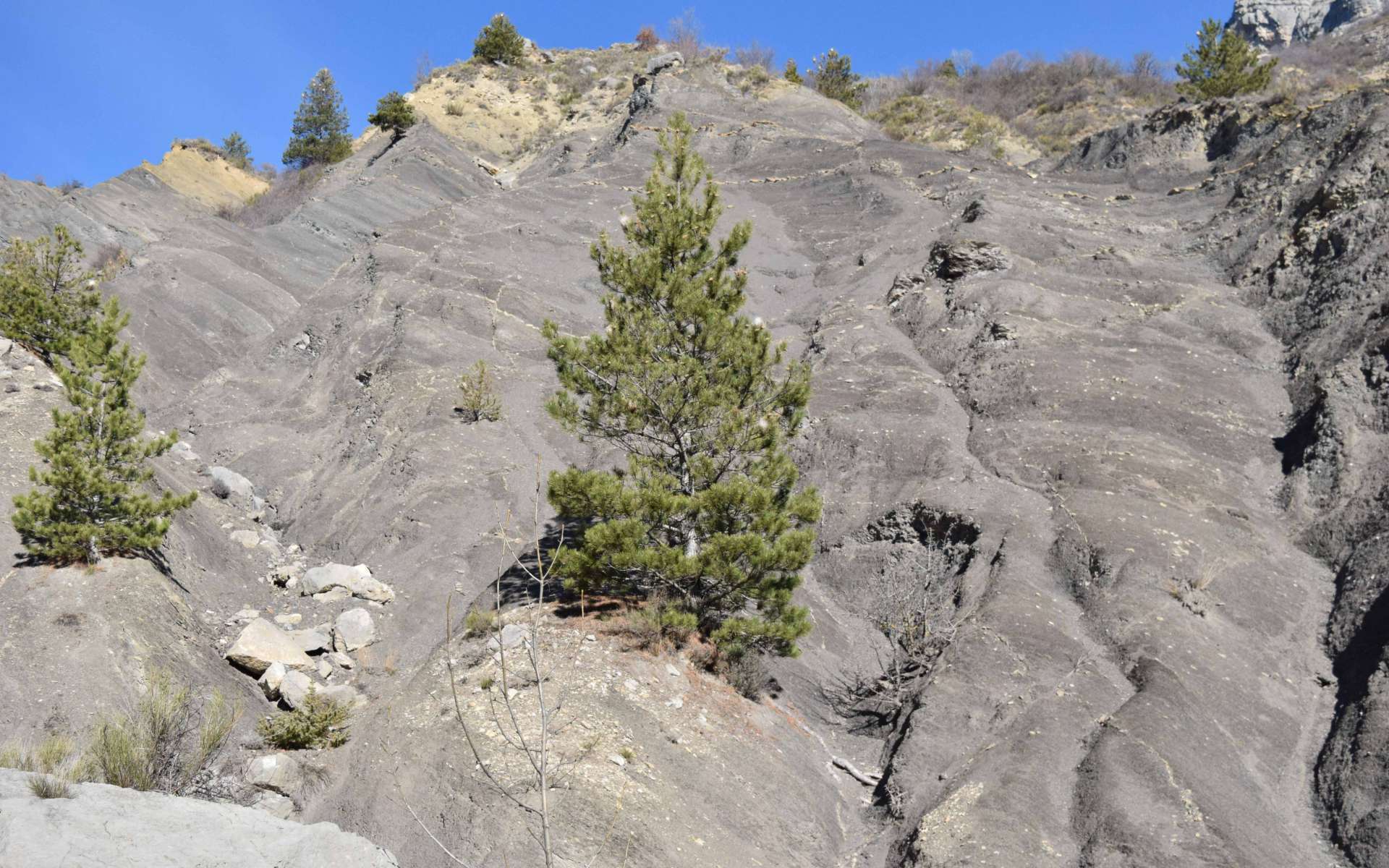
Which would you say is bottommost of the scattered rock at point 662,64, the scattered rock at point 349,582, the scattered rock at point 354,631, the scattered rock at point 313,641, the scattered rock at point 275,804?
the scattered rock at point 275,804

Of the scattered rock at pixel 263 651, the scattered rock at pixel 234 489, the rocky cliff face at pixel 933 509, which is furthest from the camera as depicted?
the scattered rock at pixel 234 489

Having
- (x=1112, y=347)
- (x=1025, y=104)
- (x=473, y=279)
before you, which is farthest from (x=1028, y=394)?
(x=1025, y=104)

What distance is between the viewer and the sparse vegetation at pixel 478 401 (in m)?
20.6

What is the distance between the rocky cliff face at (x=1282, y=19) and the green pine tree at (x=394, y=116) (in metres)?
83.3

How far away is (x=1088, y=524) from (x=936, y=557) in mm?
2656

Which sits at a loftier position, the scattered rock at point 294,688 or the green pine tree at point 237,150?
the green pine tree at point 237,150

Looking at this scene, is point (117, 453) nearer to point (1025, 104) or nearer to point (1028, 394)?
point (1028, 394)

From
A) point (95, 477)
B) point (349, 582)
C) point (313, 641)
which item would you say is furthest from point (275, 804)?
point (349, 582)

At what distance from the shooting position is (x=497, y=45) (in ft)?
206

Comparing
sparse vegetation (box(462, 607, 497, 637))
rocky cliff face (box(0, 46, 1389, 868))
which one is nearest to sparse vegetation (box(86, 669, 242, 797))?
rocky cliff face (box(0, 46, 1389, 868))

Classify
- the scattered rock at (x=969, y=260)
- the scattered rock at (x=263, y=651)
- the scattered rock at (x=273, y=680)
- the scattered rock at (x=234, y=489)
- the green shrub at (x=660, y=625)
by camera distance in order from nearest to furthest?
the green shrub at (x=660, y=625) < the scattered rock at (x=273, y=680) < the scattered rock at (x=263, y=651) < the scattered rock at (x=234, y=489) < the scattered rock at (x=969, y=260)

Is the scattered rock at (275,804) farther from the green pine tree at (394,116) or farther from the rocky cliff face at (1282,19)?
the rocky cliff face at (1282,19)

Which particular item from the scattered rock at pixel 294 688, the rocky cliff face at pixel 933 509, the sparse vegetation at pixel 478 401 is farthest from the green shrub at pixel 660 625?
the sparse vegetation at pixel 478 401

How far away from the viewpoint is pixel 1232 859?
8.50 metres
